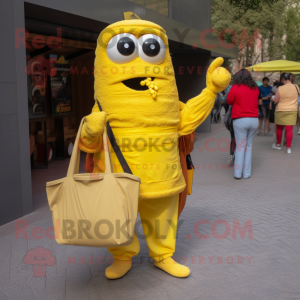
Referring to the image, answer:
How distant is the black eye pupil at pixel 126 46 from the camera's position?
3176 mm

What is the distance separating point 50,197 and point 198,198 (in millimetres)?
3622

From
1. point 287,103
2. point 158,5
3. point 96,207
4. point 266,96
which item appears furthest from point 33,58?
point 266,96

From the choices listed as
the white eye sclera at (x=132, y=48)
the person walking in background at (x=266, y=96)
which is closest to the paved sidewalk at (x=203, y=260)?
the white eye sclera at (x=132, y=48)

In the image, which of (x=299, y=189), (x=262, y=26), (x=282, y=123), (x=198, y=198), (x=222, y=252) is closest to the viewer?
(x=222, y=252)

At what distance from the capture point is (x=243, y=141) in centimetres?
734

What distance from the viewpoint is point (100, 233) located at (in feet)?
9.27

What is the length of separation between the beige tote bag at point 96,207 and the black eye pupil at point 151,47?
2.90 ft

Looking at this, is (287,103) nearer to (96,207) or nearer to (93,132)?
(93,132)

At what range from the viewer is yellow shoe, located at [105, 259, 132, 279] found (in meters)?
3.54

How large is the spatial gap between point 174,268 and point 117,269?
510 millimetres

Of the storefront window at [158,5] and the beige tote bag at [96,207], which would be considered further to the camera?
the storefront window at [158,5]

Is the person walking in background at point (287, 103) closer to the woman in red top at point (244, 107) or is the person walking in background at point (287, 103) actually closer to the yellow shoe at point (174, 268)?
the woman in red top at point (244, 107)

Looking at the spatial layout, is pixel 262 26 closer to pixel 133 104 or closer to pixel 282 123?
pixel 282 123

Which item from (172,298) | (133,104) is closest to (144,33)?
(133,104)
